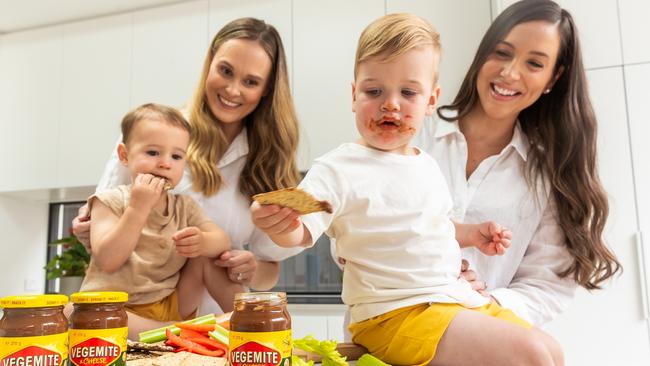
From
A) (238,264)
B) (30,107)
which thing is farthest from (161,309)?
(30,107)

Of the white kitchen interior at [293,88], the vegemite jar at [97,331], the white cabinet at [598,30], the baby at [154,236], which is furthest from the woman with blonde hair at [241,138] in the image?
the white cabinet at [598,30]

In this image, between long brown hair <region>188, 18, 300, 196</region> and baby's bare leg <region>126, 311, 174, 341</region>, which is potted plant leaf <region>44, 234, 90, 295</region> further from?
baby's bare leg <region>126, 311, 174, 341</region>

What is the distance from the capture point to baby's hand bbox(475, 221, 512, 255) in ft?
3.59

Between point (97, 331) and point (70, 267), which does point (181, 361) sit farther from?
point (70, 267)

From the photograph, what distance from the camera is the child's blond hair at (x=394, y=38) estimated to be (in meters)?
0.96

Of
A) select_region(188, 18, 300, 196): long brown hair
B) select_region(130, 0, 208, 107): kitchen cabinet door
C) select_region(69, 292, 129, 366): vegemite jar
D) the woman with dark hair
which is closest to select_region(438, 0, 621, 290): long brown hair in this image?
the woman with dark hair

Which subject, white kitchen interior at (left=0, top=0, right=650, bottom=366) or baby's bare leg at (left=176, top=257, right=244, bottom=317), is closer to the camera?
baby's bare leg at (left=176, top=257, right=244, bottom=317)

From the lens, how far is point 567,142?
1.43 meters

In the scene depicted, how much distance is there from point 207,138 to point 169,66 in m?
1.70

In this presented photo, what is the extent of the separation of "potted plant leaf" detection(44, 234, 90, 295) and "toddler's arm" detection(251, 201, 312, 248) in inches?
96.2

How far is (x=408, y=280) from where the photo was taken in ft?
3.03

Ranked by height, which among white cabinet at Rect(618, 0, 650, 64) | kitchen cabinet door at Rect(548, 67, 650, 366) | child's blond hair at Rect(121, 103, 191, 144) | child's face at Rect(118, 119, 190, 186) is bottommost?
kitchen cabinet door at Rect(548, 67, 650, 366)

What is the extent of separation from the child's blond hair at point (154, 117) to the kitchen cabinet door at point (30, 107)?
2.13 m

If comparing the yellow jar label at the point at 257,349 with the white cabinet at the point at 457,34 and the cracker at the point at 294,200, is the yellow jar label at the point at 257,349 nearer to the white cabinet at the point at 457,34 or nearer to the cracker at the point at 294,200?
the cracker at the point at 294,200
